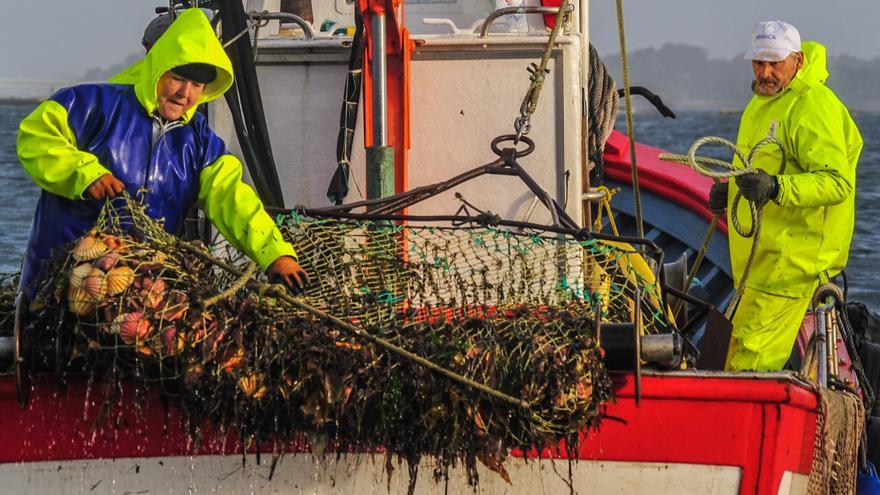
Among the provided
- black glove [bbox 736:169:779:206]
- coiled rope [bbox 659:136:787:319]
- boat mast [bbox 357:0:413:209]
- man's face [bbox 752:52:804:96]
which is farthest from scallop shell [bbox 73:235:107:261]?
man's face [bbox 752:52:804:96]

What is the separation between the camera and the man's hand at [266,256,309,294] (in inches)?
202

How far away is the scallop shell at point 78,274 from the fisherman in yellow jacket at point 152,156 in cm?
38

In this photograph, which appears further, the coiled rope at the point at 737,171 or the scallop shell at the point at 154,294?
the coiled rope at the point at 737,171

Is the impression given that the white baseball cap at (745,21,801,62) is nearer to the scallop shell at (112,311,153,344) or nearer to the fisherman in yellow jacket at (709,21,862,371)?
the fisherman in yellow jacket at (709,21,862,371)

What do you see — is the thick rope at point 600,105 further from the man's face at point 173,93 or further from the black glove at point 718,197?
the man's face at point 173,93

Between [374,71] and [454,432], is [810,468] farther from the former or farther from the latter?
[374,71]

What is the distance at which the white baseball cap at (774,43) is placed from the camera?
23.4ft

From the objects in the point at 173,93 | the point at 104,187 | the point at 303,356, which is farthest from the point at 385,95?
the point at 303,356

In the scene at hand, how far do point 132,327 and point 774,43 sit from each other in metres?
3.78

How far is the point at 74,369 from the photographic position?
506cm

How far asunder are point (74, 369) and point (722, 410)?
2.34 meters

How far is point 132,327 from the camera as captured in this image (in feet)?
15.6

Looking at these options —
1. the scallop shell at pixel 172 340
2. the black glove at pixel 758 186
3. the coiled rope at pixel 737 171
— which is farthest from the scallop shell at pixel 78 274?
the black glove at pixel 758 186

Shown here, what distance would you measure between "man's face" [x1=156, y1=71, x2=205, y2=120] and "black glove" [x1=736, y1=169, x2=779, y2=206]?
2.60 m
